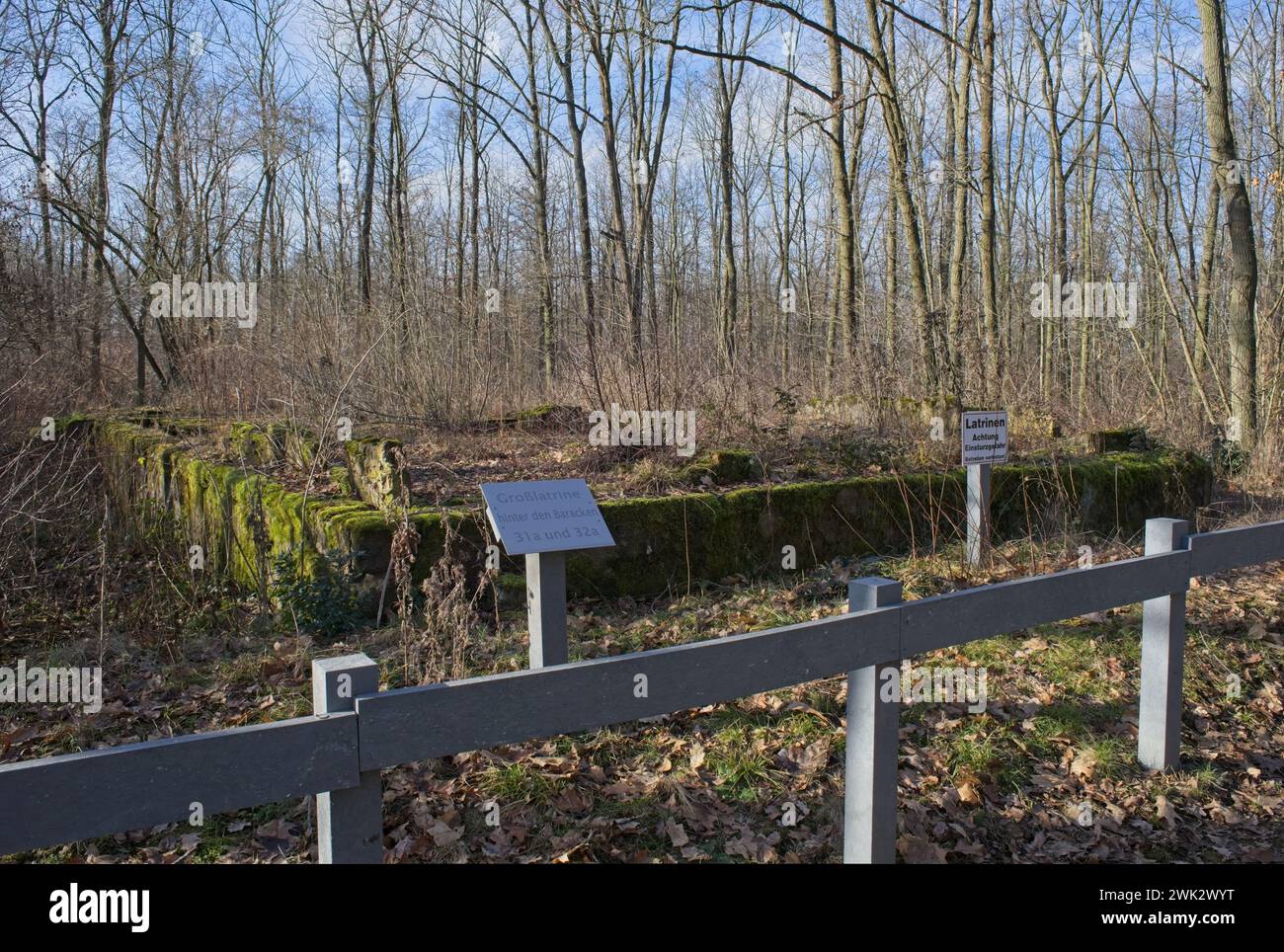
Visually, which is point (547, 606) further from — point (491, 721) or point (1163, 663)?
point (1163, 663)

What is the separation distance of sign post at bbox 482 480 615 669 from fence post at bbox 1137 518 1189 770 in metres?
2.31

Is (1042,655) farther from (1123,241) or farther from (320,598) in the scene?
(1123,241)

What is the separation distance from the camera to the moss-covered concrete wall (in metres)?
6.00

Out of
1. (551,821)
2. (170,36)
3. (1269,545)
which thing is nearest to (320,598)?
(551,821)

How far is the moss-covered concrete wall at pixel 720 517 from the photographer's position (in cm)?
600

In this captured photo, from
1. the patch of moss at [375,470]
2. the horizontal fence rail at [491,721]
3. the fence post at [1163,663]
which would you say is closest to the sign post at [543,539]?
the horizontal fence rail at [491,721]

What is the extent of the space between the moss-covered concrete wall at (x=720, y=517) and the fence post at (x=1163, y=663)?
2413 mm

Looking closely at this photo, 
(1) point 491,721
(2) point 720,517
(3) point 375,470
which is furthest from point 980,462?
(1) point 491,721

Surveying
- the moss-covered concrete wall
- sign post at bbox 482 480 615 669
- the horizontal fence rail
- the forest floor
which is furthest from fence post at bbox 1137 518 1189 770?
the moss-covered concrete wall

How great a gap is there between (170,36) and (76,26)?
2302 millimetres

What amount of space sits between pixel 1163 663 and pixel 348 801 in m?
3.30

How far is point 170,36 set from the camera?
20.3 meters

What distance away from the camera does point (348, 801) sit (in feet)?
6.58
